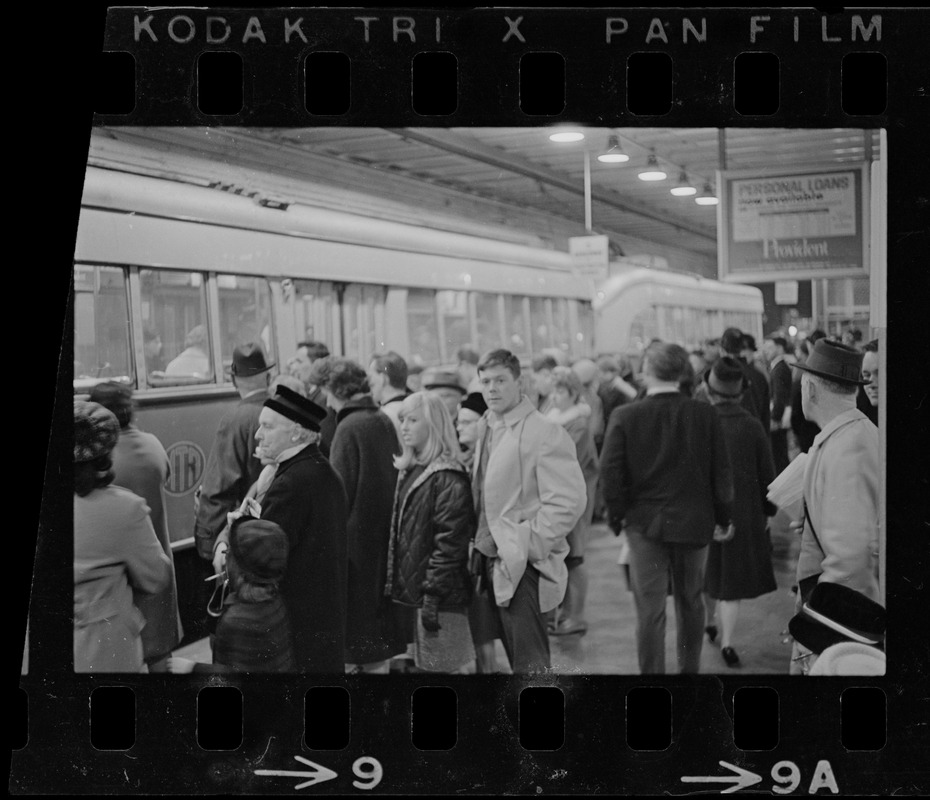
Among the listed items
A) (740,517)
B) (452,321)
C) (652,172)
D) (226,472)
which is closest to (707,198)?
(652,172)

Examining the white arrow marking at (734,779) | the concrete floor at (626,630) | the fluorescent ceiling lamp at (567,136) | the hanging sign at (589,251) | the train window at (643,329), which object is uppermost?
the fluorescent ceiling lamp at (567,136)

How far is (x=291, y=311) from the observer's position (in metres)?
6.04

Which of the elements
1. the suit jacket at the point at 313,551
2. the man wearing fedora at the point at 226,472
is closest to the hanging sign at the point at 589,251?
the suit jacket at the point at 313,551

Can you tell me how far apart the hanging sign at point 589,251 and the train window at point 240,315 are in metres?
1.50

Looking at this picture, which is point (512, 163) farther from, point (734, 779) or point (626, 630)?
point (734, 779)

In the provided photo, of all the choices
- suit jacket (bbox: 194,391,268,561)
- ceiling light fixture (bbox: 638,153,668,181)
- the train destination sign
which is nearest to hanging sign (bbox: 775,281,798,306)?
the train destination sign

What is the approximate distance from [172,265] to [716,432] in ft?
8.78

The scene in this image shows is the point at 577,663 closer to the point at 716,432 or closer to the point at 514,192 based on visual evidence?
the point at 716,432

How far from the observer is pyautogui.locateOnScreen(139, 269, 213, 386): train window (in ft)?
19.1

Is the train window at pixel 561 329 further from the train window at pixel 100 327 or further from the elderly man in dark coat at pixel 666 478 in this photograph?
the train window at pixel 100 327

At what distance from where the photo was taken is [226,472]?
5648mm

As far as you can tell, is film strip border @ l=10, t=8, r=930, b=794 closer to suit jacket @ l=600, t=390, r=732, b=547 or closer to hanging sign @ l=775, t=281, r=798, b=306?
hanging sign @ l=775, t=281, r=798, b=306

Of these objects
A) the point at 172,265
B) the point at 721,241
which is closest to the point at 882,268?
the point at 721,241

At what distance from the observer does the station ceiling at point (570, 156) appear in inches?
216
